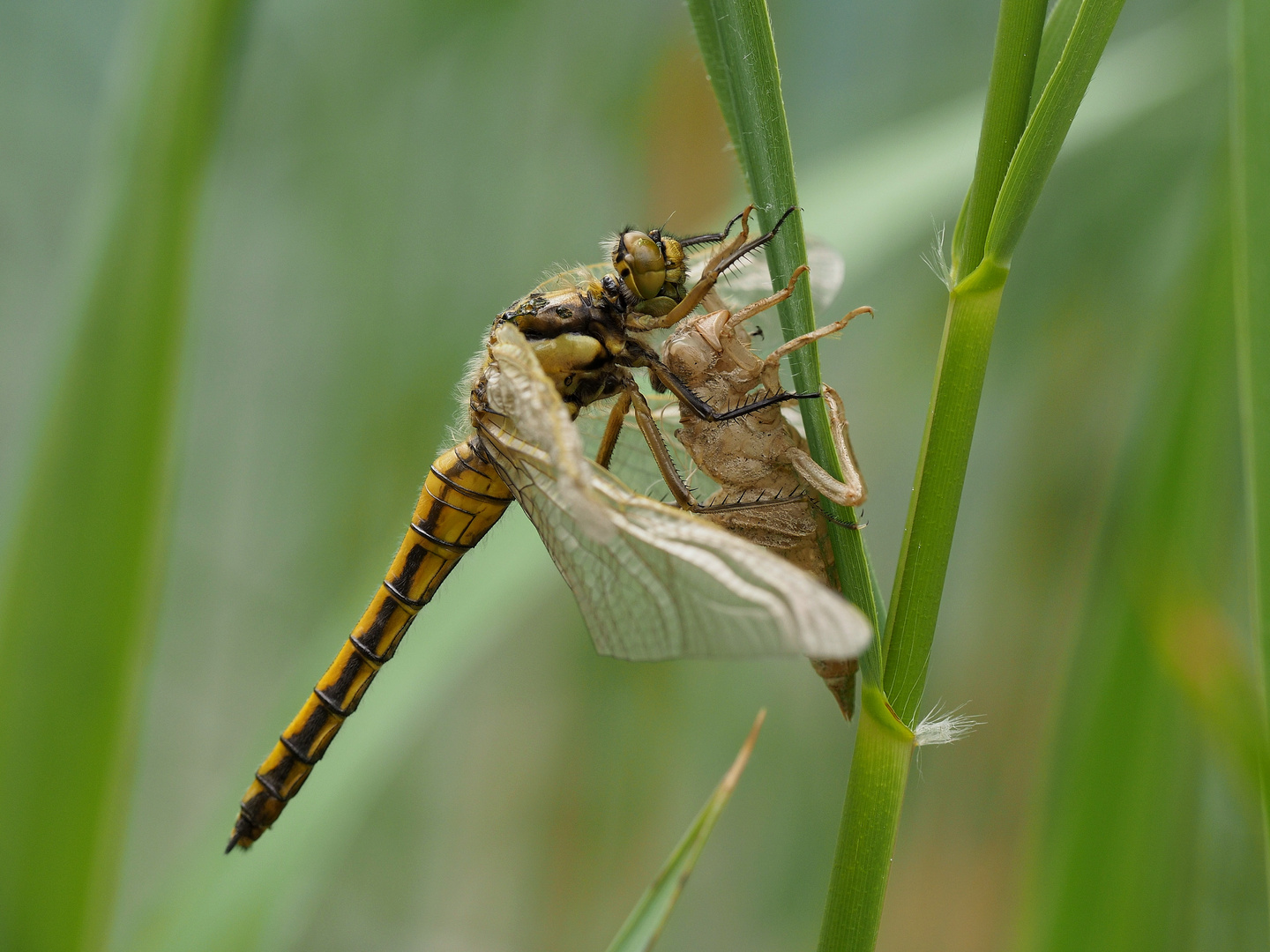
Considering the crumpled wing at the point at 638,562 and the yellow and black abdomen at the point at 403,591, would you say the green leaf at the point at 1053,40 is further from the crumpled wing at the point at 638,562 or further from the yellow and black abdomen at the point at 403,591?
the yellow and black abdomen at the point at 403,591

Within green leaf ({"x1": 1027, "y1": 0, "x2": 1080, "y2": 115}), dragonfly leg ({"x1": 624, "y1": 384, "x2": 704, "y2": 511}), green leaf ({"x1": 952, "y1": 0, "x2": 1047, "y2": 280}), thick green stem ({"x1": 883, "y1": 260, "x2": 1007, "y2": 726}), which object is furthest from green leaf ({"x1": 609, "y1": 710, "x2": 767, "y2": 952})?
green leaf ({"x1": 1027, "y1": 0, "x2": 1080, "y2": 115})

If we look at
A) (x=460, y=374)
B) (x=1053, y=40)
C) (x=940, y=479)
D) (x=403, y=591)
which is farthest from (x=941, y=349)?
(x=460, y=374)

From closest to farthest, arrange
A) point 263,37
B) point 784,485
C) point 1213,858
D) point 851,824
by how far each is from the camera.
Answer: point 851,824, point 784,485, point 1213,858, point 263,37

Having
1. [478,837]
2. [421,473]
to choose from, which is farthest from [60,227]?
[478,837]

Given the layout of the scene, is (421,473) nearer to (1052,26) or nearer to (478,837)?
(478,837)

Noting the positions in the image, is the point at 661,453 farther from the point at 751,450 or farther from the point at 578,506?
the point at 578,506
